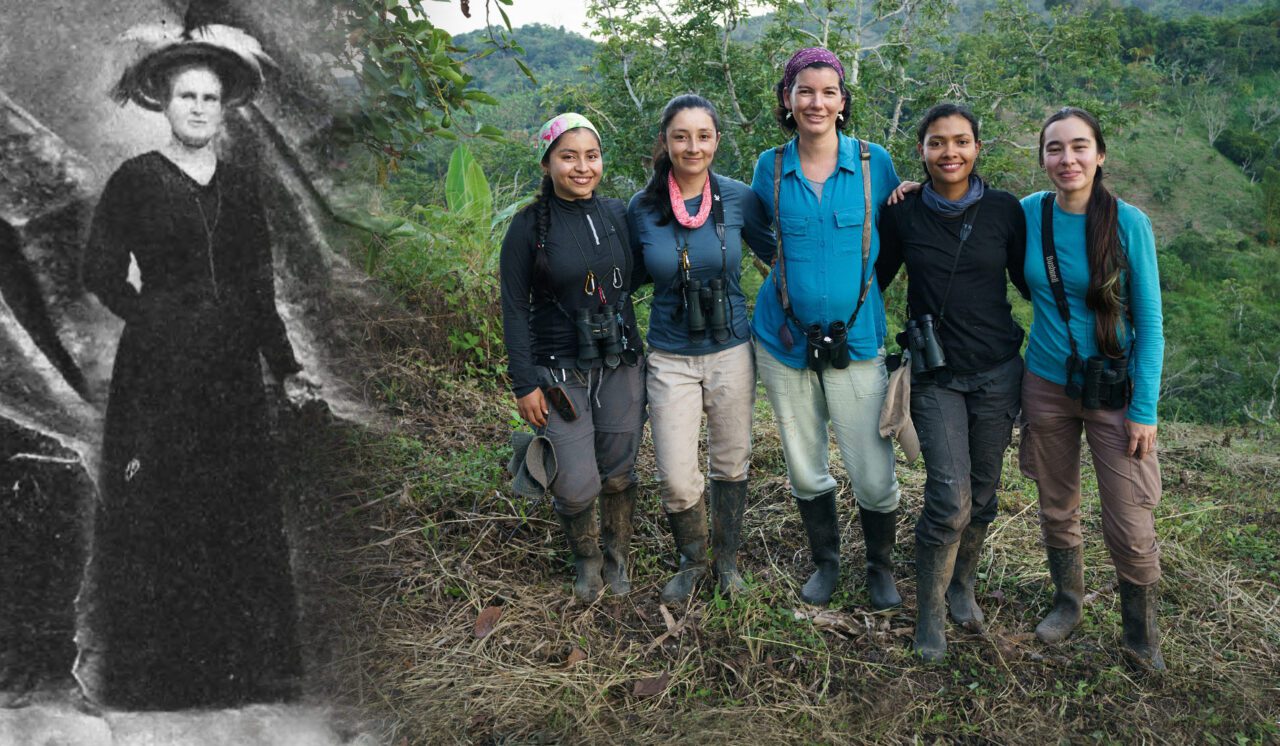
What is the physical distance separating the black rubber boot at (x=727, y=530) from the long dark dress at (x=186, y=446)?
4.86 ft

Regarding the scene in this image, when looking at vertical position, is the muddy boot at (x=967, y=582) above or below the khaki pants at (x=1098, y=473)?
below

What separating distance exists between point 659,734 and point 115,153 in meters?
1.97

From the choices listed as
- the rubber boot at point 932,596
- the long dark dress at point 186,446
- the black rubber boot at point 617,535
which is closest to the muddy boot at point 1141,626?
the rubber boot at point 932,596

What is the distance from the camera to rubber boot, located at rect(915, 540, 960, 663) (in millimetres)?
2764

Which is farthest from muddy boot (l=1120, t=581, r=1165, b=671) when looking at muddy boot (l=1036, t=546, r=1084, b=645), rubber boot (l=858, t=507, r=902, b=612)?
rubber boot (l=858, t=507, r=902, b=612)

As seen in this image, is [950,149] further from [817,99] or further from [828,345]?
[828,345]

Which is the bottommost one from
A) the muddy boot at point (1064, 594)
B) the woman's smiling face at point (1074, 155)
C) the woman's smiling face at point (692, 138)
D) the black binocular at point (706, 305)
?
the muddy boot at point (1064, 594)

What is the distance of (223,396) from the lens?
6.35 feet

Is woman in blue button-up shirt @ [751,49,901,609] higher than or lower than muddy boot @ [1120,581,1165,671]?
higher

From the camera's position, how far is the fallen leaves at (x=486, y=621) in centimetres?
291

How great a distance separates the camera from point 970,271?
102 inches

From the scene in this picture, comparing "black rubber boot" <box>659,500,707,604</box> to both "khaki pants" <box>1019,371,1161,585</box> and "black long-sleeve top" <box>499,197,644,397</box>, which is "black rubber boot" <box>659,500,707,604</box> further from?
"khaki pants" <box>1019,371,1161,585</box>

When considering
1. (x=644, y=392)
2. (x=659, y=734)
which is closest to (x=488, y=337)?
(x=644, y=392)

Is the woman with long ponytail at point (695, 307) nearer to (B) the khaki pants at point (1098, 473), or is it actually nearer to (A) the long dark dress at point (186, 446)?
(B) the khaki pants at point (1098, 473)
